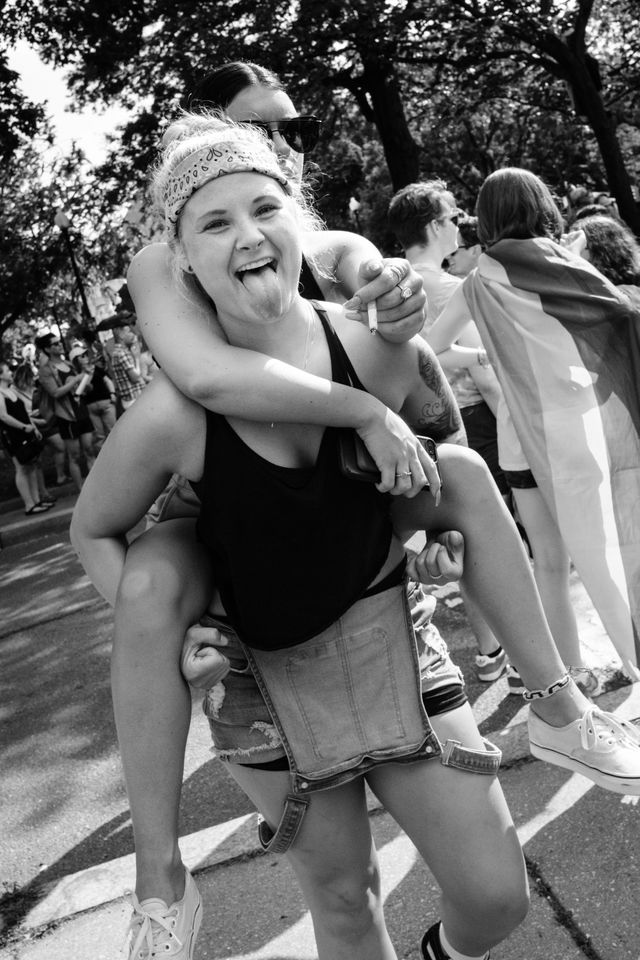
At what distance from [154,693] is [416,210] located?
127 inches

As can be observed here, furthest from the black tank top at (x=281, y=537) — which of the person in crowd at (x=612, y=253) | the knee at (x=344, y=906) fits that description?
the person in crowd at (x=612, y=253)

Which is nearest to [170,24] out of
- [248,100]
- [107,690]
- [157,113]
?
[157,113]

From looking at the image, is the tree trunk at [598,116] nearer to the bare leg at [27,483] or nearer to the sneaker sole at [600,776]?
the bare leg at [27,483]

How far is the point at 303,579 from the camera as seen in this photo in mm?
2014

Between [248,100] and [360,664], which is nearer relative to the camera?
[360,664]

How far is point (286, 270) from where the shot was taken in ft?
6.56

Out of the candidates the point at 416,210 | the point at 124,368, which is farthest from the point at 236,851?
the point at 124,368

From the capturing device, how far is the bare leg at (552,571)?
388 centimetres

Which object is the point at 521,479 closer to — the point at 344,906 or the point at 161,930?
the point at 344,906

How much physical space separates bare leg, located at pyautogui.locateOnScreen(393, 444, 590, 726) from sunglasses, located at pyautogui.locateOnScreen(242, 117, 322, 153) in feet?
3.76

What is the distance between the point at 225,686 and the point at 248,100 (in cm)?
172

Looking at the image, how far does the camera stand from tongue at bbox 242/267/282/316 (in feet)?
6.40

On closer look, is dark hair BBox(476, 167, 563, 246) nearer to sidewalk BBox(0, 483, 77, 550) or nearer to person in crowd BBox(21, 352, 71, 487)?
sidewalk BBox(0, 483, 77, 550)

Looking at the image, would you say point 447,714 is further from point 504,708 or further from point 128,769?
point 504,708
